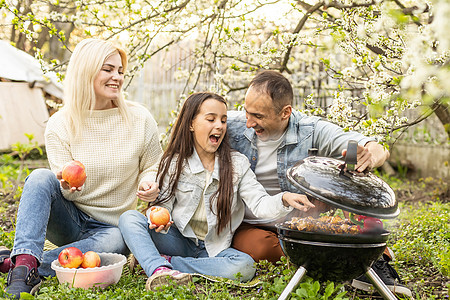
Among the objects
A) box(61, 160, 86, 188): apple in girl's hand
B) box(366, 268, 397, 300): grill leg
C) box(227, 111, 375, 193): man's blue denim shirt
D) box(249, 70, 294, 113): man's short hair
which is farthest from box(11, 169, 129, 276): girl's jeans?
box(366, 268, 397, 300): grill leg

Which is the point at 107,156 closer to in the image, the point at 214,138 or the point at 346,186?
the point at 214,138

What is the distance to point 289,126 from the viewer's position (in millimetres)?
3438

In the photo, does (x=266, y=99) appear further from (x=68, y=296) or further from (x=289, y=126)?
(x=68, y=296)

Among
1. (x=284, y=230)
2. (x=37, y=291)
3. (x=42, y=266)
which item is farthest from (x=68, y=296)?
(x=284, y=230)

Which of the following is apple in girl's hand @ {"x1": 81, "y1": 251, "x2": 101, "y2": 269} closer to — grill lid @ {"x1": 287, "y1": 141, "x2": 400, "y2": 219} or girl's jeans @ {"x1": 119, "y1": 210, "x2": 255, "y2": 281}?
girl's jeans @ {"x1": 119, "y1": 210, "x2": 255, "y2": 281}

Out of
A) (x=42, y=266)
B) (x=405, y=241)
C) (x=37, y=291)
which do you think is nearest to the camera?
(x=37, y=291)

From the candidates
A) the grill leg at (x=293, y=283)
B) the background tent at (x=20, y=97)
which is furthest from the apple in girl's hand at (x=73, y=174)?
the background tent at (x=20, y=97)

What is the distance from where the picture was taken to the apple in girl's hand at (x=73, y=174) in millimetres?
3104

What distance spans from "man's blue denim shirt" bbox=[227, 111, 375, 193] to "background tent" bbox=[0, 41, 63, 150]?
16.8 ft

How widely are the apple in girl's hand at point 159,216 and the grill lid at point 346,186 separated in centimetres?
92

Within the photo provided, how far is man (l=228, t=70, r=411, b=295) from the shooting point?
10.7 feet

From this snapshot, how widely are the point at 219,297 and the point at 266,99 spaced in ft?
3.94

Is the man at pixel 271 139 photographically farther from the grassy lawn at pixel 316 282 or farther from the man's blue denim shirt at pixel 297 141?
the grassy lawn at pixel 316 282

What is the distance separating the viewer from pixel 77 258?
296 centimetres
